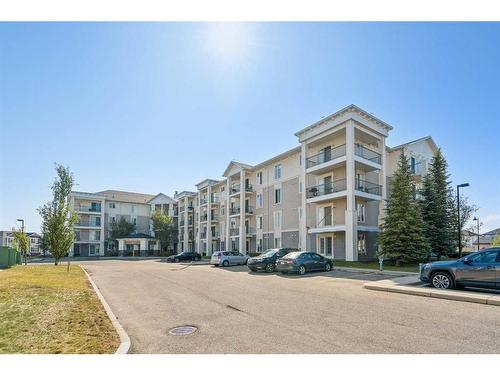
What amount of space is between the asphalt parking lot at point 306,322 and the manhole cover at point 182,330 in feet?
0.49

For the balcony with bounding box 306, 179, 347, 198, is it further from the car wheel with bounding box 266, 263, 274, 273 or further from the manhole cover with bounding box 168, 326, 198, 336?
the manhole cover with bounding box 168, 326, 198, 336

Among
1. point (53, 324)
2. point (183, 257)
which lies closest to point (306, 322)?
point (53, 324)

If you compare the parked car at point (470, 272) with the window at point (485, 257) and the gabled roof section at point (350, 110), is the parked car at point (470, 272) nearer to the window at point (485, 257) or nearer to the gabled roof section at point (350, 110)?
the window at point (485, 257)

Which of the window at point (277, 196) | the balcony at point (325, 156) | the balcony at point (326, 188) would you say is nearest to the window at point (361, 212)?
the balcony at point (326, 188)

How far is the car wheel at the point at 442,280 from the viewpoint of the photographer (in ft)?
39.9

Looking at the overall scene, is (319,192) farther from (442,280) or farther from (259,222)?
(442,280)

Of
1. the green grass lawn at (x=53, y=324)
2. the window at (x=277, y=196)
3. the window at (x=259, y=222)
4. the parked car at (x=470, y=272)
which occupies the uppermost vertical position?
the window at (x=277, y=196)

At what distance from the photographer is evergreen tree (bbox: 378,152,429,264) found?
934 inches

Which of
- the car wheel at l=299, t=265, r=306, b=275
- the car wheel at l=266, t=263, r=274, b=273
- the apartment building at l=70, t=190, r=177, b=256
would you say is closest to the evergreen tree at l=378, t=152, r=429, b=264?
the car wheel at l=299, t=265, r=306, b=275

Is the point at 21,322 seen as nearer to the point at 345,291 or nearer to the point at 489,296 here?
the point at 345,291

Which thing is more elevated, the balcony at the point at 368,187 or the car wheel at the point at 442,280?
the balcony at the point at 368,187

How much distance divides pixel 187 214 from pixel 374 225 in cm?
3727

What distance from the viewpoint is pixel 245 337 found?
6.48 meters

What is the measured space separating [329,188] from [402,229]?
799 centimetres
